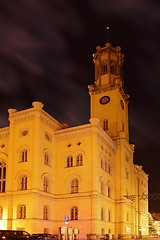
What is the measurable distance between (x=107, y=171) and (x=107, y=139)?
17.9 ft

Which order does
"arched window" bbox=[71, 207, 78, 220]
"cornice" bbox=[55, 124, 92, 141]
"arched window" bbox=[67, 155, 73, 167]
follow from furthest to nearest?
"arched window" bbox=[67, 155, 73, 167]
"cornice" bbox=[55, 124, 92, 141]
"arched window" bbox=[71, 207, 78, 220]

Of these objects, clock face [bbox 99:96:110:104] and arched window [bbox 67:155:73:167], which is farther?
clock face [bbox 99:96:110:104]

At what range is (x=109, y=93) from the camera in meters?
71.1

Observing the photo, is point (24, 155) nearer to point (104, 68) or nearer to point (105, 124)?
point (105, 124)

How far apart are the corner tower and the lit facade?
7144 millimetres

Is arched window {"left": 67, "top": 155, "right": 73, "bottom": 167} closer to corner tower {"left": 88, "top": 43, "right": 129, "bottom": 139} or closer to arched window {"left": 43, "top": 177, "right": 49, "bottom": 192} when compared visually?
arched window {"left": 43, "top": 177, "right": 49, "bottom": 192}

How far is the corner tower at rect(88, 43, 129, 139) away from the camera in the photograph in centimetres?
6950

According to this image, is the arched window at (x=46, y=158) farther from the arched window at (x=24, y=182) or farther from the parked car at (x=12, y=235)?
the parked car at (x=12, y=235)

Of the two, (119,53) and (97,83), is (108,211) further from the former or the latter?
(119,53)

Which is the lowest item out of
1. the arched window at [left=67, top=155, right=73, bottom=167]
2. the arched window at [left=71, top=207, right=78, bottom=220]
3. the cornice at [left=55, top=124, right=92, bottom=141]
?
the arched window at [left=71, top=207, right=78, bottom=220]

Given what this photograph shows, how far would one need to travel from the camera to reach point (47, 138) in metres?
55.1

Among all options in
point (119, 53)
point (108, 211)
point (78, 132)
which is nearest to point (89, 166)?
point (78, 132)

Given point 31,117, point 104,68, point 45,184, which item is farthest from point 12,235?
point 104,68

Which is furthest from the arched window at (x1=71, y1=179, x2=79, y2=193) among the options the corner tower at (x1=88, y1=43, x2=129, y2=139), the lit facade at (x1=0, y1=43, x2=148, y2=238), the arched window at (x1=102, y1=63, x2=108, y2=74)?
the arched window at (x1=102, y1=63, x2=108, y2=74)
